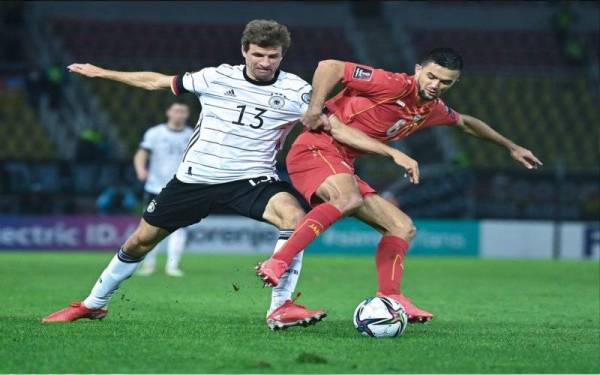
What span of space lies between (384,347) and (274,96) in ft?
5.91

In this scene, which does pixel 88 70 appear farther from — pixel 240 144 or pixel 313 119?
pixel 313 119

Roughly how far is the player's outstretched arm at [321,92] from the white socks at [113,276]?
4.90ft

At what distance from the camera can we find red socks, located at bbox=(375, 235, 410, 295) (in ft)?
26.6

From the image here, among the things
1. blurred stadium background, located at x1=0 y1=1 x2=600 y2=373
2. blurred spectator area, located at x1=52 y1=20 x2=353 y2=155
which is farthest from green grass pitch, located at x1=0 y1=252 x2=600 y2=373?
blurred spectator area, located at x1=52 y1=20 x2=353 y2=155

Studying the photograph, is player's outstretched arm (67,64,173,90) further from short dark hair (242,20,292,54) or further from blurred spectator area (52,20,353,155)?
blurred spectator area (52,20,353,155)

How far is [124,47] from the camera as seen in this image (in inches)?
1015

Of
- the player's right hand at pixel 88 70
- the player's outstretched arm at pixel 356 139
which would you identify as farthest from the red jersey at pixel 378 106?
the player's right hand at pixel 88 70

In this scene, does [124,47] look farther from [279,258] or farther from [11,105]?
[279,258]

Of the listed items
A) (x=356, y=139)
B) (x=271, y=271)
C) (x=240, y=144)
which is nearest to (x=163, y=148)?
(x=240, y=144)

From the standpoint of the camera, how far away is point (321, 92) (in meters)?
7.94

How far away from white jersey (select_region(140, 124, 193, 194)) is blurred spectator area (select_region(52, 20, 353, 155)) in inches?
359

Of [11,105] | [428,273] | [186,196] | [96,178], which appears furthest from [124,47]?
[186,196]

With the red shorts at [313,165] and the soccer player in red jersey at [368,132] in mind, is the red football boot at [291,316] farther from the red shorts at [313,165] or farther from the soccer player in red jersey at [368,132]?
the red shorts at [313,165]

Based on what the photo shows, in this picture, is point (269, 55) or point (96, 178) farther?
point (96, 178)
